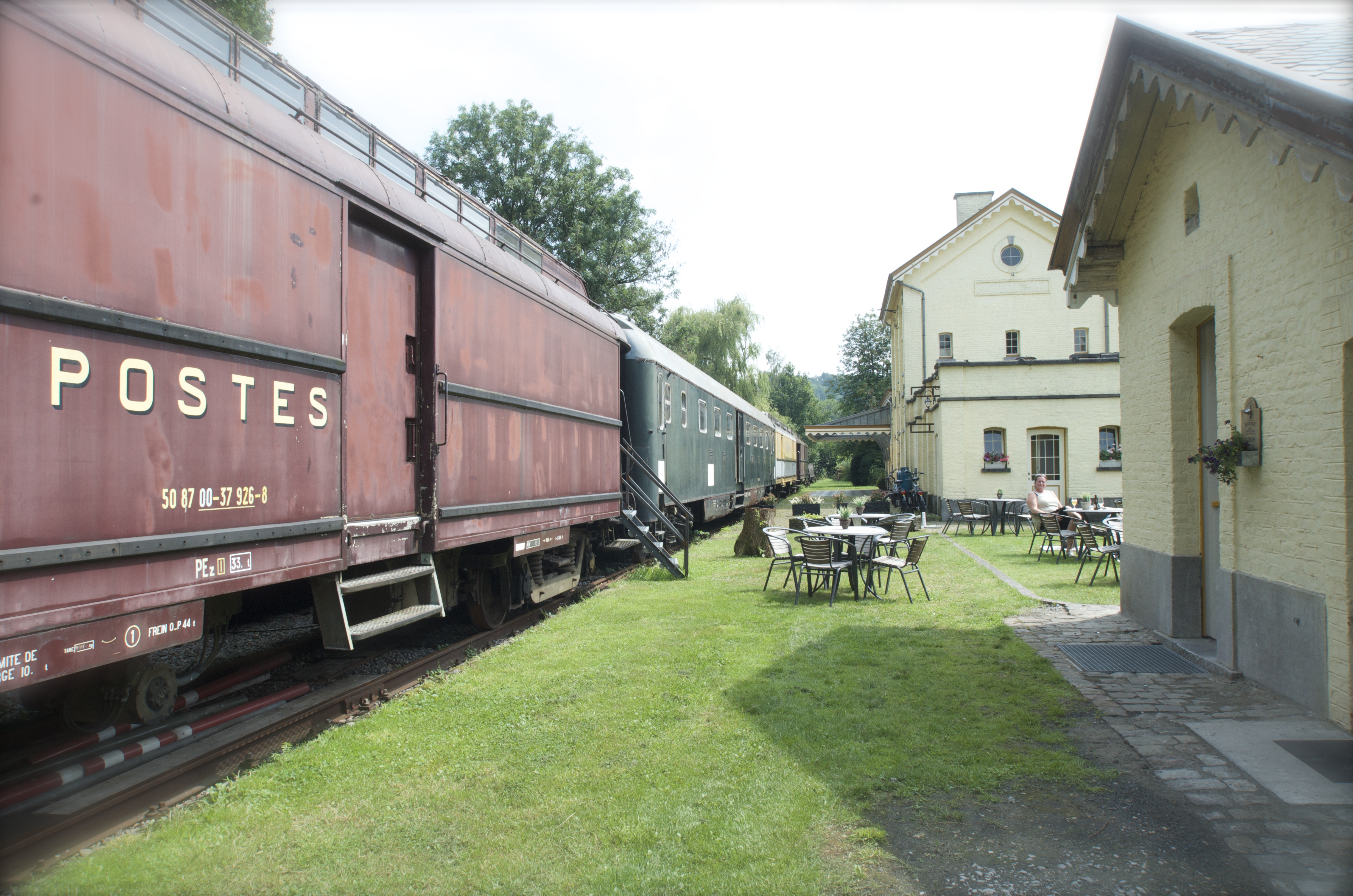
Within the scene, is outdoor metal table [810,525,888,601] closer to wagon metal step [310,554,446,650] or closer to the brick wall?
the brick wall

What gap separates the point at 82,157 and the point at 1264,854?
5.35m

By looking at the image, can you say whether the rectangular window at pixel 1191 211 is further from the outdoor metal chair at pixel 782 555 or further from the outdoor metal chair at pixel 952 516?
the outdoor metal chair at pixel 952 516

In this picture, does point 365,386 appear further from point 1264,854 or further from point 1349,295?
point 1349,295

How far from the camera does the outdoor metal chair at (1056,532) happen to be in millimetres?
12141

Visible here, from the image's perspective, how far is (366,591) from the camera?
5.14 metres

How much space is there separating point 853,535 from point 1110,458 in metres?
13.3

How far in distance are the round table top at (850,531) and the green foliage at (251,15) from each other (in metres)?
15.5

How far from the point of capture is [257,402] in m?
3.85


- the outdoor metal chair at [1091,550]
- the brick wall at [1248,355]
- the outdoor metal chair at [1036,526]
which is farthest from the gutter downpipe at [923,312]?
the brick wall at [1248,355]

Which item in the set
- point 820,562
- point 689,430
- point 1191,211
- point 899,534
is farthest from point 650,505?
point 1191,211

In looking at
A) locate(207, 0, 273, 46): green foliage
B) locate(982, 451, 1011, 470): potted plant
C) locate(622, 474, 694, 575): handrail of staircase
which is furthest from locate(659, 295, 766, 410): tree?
locate(622, 474, 694, 575): handrail of staircase

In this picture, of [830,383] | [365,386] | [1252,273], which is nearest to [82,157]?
[365,386]

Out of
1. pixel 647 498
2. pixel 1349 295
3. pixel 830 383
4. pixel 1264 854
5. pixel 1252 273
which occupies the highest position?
pixel 830 383

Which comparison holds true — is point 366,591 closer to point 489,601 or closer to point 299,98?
point 489,601
